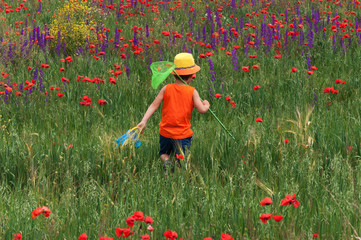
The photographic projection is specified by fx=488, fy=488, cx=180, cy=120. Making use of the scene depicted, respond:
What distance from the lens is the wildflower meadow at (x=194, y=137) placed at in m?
2.66

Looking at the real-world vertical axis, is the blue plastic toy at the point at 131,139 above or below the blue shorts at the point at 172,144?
above

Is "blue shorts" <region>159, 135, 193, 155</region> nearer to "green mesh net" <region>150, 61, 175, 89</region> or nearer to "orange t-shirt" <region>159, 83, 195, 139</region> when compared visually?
"orange t-shirt" <region>159, 83, 195, 139</region>

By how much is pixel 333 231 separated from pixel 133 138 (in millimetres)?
1832

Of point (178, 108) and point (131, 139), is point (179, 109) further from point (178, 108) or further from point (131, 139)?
point (131, 139)

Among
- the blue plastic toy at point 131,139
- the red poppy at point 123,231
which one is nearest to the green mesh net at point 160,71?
the blue plastic toy at point 131,139

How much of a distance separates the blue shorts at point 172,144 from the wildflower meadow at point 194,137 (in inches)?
3.6

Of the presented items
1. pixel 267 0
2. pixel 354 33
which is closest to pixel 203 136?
pixel 354 33

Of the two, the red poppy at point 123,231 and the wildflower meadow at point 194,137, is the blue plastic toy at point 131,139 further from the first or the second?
the red poppy at point 123,231

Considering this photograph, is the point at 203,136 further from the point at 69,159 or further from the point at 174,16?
the point at 174,16

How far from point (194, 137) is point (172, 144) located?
38 centimetres

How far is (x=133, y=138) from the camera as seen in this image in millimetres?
3879

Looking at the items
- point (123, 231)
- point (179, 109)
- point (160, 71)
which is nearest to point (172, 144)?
point (179, 109)

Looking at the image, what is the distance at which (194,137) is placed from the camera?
4289 mm

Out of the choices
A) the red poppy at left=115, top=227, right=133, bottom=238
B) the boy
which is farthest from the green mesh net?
the red poppy at left=115, top=227, right=133, bottom=238
